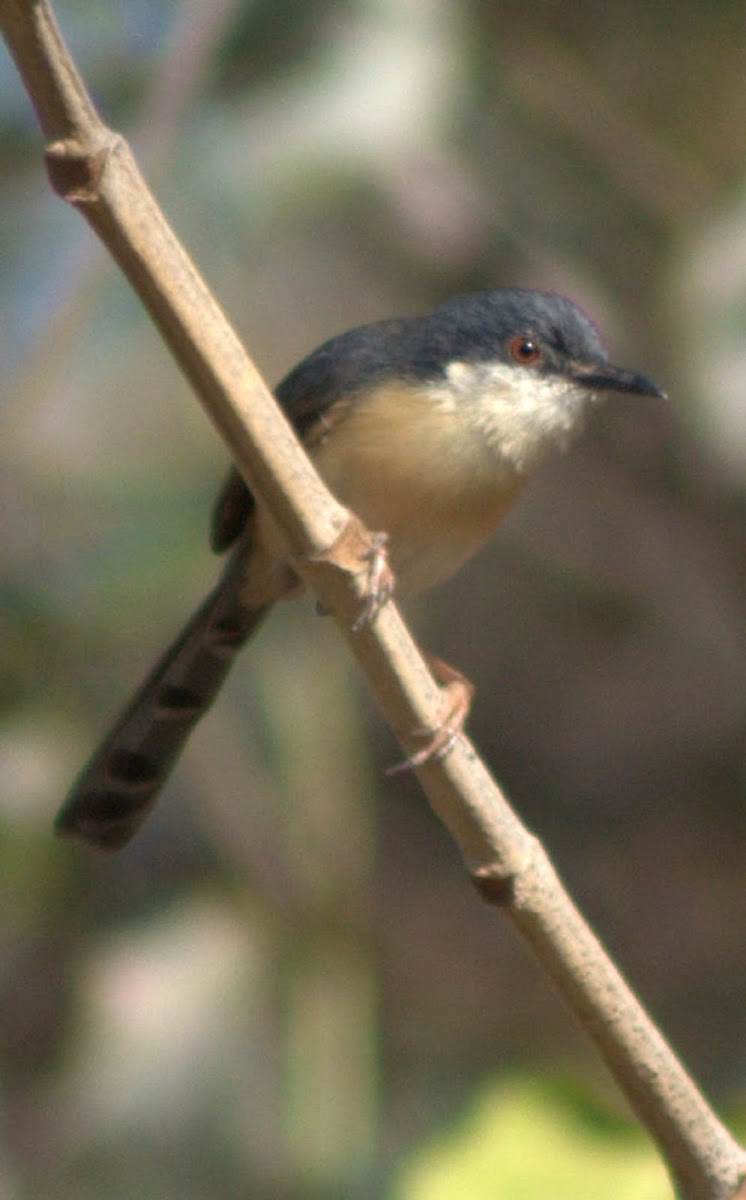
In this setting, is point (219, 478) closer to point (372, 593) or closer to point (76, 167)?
point (372, 593)

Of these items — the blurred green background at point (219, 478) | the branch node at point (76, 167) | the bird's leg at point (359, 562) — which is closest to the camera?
the branch node at point (76, 167)

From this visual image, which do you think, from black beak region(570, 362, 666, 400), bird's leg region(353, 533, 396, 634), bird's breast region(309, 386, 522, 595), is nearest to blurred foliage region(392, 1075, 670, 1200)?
bird's leg region(353, 533, 396, 634)

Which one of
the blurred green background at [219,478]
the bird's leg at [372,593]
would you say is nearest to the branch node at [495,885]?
the bird's leg at [372,593]

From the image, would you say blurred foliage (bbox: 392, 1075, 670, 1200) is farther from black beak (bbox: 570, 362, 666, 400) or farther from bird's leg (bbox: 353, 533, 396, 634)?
black beak (bbox: 570, 362, 666, 400)

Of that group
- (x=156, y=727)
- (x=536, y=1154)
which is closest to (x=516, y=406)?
(x=156, y=727)

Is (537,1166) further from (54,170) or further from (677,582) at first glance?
(677,582)

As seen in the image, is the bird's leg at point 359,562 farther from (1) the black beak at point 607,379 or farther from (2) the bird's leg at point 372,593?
(1) the black beak at point 607,379
